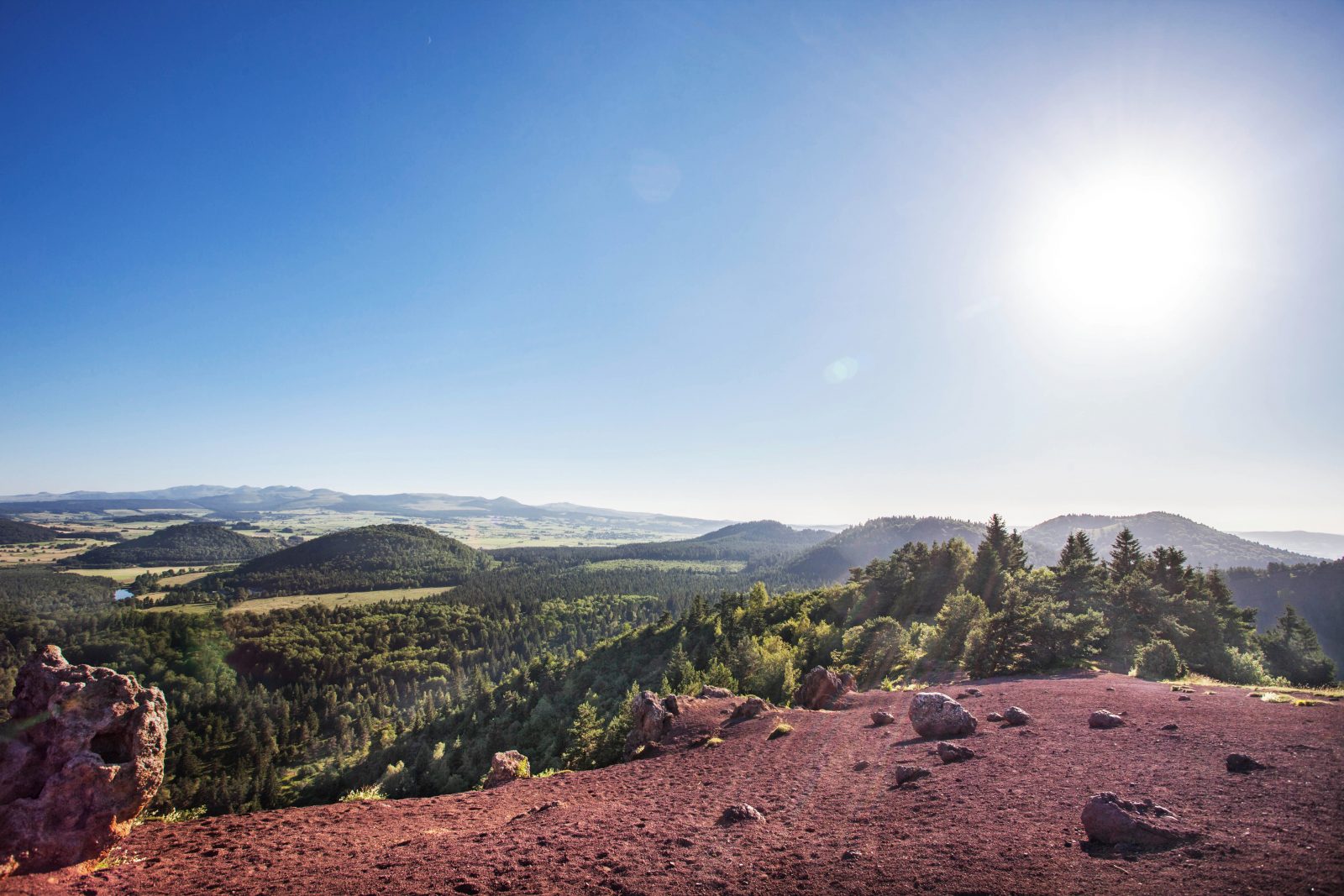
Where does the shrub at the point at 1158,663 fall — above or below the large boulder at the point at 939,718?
below

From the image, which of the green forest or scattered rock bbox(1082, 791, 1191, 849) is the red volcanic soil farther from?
the green forest

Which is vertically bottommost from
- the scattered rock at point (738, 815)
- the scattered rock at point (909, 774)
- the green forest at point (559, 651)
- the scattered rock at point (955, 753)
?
the green forest at point (559, 651)

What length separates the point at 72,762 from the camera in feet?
36.0

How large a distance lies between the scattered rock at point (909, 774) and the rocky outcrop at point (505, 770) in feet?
51.0

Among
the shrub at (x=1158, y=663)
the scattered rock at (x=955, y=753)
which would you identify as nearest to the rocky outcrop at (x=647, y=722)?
the scattered rock at (x=955, y=753)

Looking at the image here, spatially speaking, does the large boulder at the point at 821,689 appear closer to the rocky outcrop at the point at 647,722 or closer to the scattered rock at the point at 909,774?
the rocky outcrop at the point at 647,722

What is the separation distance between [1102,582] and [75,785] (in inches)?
2763

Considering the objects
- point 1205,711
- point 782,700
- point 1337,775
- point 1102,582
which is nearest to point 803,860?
point 1337,775

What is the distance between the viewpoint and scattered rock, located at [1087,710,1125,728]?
16859 millimetres

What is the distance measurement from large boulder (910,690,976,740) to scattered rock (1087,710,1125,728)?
146 inches

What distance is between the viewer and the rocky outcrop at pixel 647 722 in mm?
24047

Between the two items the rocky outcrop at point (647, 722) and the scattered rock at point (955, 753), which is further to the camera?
the rocky outcrop at point (647, 722)

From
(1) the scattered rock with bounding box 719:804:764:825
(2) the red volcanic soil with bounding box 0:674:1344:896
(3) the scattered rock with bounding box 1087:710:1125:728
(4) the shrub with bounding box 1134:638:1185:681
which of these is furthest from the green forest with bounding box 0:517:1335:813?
(3) the scattered rock with bounding box 1087:710:1125:728

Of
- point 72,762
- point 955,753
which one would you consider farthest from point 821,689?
point 72,762
